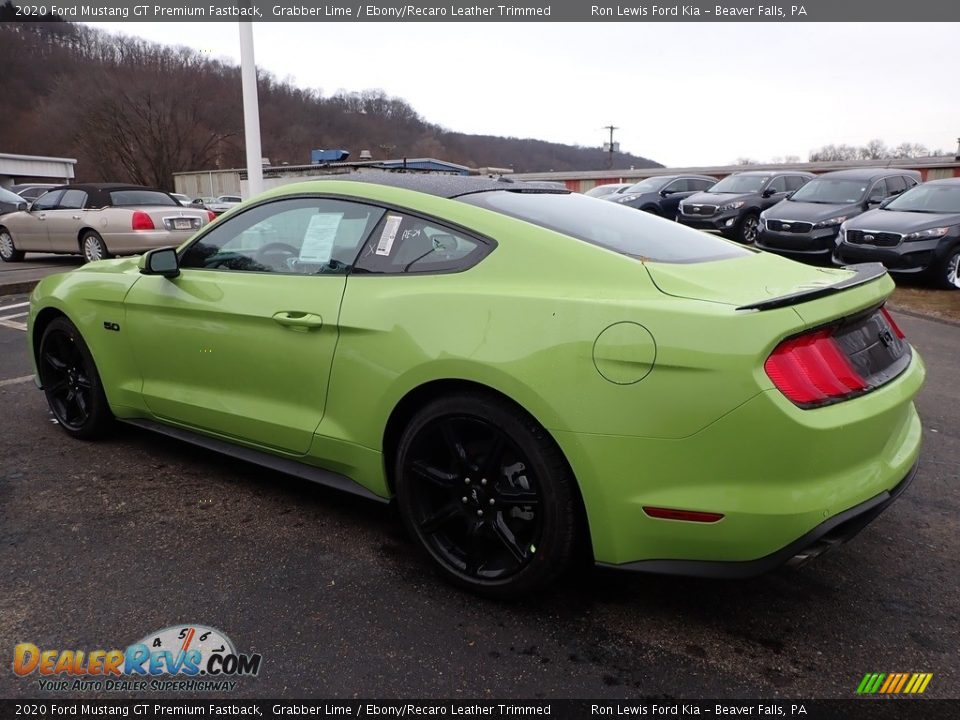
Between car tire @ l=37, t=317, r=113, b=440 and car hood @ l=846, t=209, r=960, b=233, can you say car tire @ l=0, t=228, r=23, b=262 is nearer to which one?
car tire @ l=37, t=317, r=113, b=440

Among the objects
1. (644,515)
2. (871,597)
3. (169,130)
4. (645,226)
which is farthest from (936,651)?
(169,130)

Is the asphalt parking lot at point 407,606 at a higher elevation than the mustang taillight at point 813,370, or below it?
below

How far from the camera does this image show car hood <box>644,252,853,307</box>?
2.21 meters

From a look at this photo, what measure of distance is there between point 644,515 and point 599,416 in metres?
0.32

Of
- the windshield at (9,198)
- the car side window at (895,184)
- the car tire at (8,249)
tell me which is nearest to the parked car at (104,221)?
the car tire at (8,249)

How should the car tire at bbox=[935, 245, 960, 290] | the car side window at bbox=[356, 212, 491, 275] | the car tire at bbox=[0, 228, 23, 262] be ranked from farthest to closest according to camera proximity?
the car tire at bbox=[0, 228, 23, 262]
the car tire at bbox=[935, 245, 960, 290]
the car side window at bbox=[356, 212, 491, 275]

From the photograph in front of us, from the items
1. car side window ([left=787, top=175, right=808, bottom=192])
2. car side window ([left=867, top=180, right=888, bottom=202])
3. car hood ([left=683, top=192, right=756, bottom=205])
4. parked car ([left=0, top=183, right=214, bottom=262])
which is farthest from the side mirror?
car side window ([left=787, top=175, right=808, bottom=192])

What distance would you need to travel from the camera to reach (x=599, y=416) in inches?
84.5

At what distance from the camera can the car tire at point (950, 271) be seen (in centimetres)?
984

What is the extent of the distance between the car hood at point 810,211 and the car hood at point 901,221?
53.2 inches

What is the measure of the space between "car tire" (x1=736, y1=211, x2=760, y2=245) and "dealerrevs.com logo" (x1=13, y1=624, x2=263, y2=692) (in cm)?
1595

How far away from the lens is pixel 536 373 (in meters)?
2.24

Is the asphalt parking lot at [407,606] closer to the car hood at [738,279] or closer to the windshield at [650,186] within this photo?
the car hood at [738,279]

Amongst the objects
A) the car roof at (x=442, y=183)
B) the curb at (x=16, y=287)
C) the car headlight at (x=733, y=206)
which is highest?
the car headlight at (x=733, y=206)
